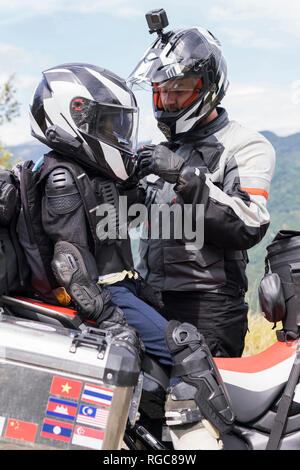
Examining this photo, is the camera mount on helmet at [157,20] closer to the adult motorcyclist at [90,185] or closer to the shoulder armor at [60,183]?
the adult motorcyclist at [90,185]

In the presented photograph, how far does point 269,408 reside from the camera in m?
2.29

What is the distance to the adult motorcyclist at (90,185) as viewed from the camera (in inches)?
87.1

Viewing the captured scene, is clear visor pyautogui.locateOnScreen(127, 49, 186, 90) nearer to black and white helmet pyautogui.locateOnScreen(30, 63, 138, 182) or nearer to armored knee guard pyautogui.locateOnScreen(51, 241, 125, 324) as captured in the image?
black and white helmet pyautogui.locateOnScreen(30, 63, 138, 182)

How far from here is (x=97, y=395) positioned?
196 cm

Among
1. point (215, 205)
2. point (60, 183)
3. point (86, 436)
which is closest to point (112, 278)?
point (60, 183)

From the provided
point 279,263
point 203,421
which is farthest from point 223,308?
point 203,421

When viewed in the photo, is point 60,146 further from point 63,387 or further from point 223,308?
point 223,308

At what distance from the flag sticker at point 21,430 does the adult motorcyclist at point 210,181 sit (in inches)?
45.9

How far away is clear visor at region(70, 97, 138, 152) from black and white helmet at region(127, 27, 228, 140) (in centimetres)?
44

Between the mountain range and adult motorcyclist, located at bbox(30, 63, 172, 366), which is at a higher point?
adult motorcyclist, located at bbox(30, 63, 172, 366)

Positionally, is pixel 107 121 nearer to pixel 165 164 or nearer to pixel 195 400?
pixel 165 164

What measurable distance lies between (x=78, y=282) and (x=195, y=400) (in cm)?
62

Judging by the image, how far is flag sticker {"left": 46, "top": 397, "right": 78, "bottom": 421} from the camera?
1940 mm

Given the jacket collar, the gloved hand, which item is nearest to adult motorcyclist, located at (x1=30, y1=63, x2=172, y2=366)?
the gloved hand
